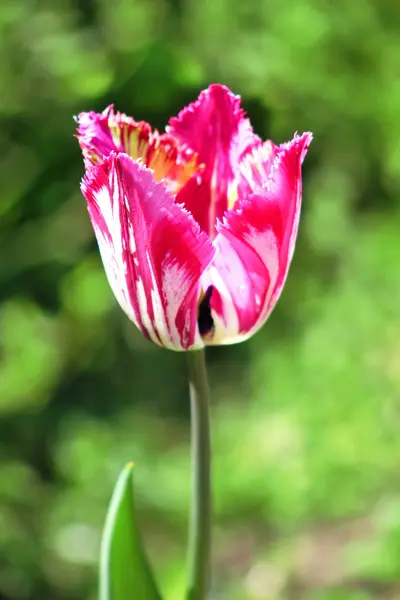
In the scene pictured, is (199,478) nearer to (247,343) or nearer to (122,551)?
(122,551)

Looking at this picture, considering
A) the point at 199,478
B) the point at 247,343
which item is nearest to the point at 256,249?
the point at 199,478

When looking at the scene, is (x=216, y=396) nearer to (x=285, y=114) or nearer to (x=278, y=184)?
(x=285, y=114)

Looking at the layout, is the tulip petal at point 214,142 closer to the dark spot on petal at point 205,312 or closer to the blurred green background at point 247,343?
the dark spot on petal at point 205,312

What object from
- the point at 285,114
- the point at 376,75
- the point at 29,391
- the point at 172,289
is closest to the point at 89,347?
the point at 29,391

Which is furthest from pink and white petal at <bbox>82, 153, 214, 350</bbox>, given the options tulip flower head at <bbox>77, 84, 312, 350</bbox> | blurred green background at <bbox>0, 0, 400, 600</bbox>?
blurred green background at <bbox>0, 0, 400, 600</bbox>

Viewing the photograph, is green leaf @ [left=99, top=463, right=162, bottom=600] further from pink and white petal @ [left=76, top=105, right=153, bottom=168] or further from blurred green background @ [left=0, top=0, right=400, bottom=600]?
blurred green background @ [left=0, top=0, right=400, bottom=600]
